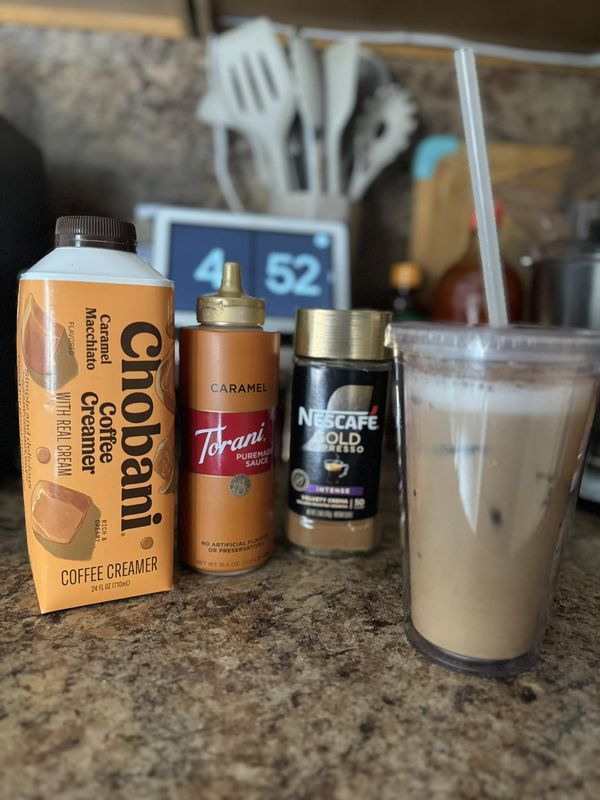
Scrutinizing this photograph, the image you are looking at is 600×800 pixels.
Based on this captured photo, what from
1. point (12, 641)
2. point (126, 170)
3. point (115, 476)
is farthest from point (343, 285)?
point (12, 641)

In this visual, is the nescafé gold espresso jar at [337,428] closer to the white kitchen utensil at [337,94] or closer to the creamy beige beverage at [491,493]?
the creamy beige beverage at [491,493]

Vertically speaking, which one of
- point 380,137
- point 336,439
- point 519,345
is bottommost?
point 336,439

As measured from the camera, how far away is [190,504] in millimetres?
512

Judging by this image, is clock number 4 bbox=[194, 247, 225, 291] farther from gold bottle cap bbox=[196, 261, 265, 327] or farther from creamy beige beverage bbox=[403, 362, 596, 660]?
creamy beige beverage bbox=[403, 362, 596, 660]

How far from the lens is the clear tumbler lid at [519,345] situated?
363mm

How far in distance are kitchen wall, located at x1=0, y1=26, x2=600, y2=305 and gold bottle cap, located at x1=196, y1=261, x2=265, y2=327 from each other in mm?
577

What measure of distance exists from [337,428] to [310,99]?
0.59m

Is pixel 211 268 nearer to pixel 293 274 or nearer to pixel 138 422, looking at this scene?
pixel 293 274

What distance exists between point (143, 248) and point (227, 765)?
29.4 inches

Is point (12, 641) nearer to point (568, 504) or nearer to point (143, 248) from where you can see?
point (568, 504)

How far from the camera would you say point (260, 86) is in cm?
90

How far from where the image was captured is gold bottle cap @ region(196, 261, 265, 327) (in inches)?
19.1

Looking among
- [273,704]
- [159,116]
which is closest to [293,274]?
[159,116]

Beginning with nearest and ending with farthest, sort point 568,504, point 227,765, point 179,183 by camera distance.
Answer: point 227,765
point 568,504
point 179,183
